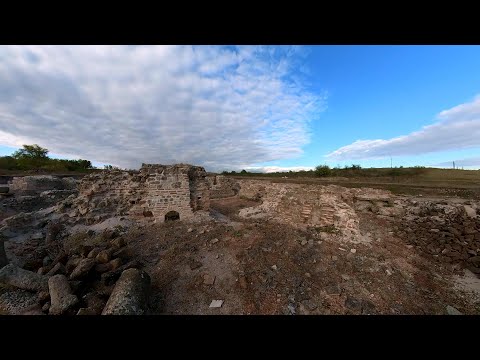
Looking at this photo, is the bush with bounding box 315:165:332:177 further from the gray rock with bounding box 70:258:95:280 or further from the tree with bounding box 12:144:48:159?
the tree with bounding box 12:144:48:159

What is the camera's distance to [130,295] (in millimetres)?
3643

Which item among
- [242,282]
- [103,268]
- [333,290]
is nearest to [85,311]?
[103,268]

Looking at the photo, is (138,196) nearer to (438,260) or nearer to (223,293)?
(223,293)

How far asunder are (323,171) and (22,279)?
2601cm

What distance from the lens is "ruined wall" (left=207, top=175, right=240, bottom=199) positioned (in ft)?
63.4

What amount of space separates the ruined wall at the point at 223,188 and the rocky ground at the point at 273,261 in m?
10.3

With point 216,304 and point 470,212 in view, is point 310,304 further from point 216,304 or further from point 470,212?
point 470,212

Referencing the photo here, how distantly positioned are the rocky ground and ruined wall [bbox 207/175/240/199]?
34.0 feet

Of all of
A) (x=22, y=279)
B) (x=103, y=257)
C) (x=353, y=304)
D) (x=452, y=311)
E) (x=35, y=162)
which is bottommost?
(x=452, y=311)

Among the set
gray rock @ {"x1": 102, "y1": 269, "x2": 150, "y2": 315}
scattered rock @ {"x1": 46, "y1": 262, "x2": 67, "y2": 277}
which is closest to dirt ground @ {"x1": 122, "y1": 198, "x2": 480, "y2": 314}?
gray rock @ {"x1": 102, "y1": 269, "x2": 150, "y2": 315}

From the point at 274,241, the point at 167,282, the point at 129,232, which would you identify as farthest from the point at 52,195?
the point at 274,241

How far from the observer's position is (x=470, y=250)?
21.0 ft

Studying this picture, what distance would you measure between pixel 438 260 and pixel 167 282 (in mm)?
7497

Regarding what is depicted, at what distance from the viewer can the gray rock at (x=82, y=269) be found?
434 cm
